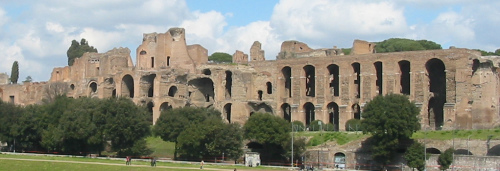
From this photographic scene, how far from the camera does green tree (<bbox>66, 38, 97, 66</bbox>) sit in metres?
116

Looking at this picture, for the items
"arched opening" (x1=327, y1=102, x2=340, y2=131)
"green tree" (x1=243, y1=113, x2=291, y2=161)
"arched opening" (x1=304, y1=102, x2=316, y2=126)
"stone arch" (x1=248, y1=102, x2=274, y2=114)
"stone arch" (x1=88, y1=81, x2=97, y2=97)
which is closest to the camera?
"green tree" (x1=243, y1=113, x2=291, y2=161)

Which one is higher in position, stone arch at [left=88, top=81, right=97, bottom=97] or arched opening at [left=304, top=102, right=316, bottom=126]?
stone arch at [left=88, top=81, right=97, bottom=97]

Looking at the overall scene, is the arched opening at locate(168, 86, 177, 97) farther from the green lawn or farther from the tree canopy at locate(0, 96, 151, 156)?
the tree canopy at locate(0, 96, 151, 156)

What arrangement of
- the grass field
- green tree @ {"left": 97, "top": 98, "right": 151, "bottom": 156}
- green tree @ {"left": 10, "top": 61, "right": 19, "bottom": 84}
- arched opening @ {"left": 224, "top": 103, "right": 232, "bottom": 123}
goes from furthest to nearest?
green tree @ {"left": 10, "top": 61, "right": 19, "bottom": 84} < arched opening @ {"left": 224, "top": 103, "right": 232, "bottom": 123} < green tree @ {"left": 97, "top": 98, "right": 151, "bottom": 156} < the grass field

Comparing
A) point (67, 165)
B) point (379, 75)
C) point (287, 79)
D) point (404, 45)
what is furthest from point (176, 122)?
Result: point (404, 45)

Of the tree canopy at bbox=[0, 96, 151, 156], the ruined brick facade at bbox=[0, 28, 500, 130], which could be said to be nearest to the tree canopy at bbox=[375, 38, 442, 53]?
the ruined brick facade at bbox=[0, 28, 500, 130]

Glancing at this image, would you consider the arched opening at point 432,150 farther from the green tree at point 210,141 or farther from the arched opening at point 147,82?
the arched opening at point 147,82

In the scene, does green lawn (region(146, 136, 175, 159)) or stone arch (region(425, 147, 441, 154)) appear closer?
stone arch (region(425, 147, 441, 154))

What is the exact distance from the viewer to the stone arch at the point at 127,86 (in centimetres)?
8575

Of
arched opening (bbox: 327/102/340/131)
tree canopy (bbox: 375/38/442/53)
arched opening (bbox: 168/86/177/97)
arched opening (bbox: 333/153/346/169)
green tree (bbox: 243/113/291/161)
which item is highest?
tree canopy (bbox: 375/38/442/53)

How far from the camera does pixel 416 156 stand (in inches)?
2188

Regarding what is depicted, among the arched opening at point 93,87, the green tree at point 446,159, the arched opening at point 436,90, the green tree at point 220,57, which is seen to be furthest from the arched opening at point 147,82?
the green tree at point 220,57

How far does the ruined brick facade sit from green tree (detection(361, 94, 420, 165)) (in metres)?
10.7

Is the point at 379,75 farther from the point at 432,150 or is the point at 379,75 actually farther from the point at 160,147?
the point at 160,147
